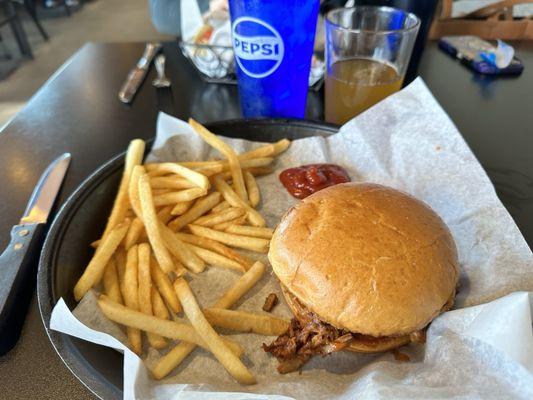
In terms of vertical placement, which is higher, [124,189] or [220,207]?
[124,189]

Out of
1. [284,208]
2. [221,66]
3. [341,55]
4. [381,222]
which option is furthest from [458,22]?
[381,222]

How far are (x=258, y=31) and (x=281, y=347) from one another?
1.43 meters

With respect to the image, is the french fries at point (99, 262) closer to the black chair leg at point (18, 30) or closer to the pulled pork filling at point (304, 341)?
the pulled pork filling at point (304, 341)

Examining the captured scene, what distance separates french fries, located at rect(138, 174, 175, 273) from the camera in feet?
5.10

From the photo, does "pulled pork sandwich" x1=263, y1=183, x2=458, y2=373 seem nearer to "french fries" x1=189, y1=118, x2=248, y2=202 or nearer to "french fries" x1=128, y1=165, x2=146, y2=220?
"french fries" x1=189, y1=118, x2=248, y2=202

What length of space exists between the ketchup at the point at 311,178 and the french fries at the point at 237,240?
0.38m

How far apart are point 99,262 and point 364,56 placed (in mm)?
1664

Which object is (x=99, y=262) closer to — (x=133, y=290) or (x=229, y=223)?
(x=133, y=290)

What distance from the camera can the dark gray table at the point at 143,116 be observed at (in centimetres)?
199

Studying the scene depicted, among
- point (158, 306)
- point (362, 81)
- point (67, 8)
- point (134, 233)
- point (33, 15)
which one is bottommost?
point (67, 8)

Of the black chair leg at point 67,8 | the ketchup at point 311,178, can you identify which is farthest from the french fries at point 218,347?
the black chair leg at point 67,8

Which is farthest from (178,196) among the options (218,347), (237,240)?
(218,347)

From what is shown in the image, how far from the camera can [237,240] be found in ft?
5.55

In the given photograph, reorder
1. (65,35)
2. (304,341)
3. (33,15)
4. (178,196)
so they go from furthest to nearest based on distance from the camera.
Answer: (65,35) < (33,15) < (178,196) < (304,341)
